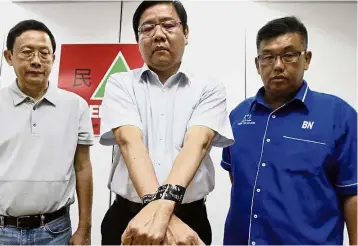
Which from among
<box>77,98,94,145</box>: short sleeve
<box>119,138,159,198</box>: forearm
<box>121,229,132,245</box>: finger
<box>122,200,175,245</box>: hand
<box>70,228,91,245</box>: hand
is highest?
<box>77,98,94,145</box>: short sleeve

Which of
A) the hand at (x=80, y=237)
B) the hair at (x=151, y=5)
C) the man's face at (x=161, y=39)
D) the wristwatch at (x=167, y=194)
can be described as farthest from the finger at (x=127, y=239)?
the hand at (x=80, y=237)

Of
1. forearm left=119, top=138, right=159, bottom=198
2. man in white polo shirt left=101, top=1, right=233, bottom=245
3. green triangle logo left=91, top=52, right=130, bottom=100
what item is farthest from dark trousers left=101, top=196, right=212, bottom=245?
green triangle logo left=91, top=52, right=130, bottom=100

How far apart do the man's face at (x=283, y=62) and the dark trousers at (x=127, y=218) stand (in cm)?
63

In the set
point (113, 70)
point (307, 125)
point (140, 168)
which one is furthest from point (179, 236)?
point (113, 70)

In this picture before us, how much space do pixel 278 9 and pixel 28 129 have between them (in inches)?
86.9

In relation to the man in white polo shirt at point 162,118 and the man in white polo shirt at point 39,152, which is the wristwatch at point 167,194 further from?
the man in white polo shirt at point 39,152

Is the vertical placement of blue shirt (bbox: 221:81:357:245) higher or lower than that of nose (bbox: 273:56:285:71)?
lower

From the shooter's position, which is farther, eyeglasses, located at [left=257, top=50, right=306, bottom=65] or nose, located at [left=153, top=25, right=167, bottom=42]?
eyeglasses, located at [left=257, top=50, right=306, bottom=65]

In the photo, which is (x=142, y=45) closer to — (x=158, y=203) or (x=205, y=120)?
(x=205, y=120)

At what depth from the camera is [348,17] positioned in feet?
8.95

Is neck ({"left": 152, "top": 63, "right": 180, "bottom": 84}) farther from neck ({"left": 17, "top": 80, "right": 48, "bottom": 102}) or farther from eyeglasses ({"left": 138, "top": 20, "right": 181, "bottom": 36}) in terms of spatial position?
neck ({"left": 17, "top": 80, "right": 48, "bottom": 102})

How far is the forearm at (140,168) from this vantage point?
975 millimetres

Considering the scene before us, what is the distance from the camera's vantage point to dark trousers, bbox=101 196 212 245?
48.0 inches

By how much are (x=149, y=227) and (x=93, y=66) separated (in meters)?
2.18
